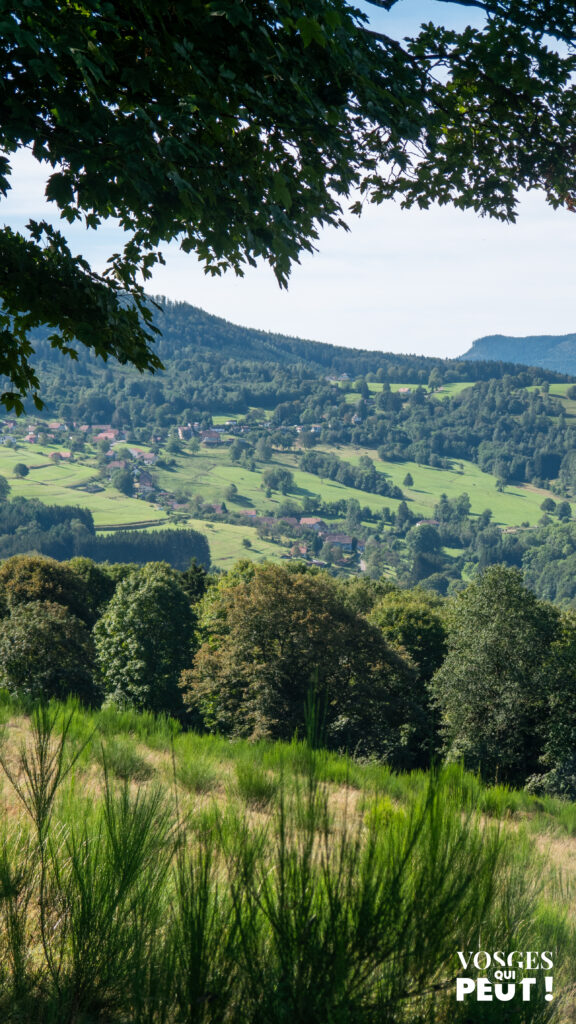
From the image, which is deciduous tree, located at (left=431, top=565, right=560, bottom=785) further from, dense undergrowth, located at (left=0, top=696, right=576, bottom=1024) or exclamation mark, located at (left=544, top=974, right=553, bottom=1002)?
dense undergrowth, located at (left=0, top=696, right=576, bottom=1024)

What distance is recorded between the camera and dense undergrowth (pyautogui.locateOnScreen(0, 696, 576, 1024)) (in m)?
1.92

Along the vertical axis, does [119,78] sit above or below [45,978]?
above

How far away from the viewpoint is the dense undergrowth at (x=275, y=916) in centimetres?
192

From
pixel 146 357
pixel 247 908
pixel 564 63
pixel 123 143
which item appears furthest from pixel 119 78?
pixel 247 908

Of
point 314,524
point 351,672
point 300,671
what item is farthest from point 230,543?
point 300,671

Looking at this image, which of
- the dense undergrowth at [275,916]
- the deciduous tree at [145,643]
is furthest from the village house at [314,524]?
the dense undergrowth at [275,916]

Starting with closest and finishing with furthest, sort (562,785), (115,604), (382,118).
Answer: (382,118) → (562,785) → (115,604)

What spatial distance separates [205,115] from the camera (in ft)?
12.7

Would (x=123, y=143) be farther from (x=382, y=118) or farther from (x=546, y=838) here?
(x=546, y=838)

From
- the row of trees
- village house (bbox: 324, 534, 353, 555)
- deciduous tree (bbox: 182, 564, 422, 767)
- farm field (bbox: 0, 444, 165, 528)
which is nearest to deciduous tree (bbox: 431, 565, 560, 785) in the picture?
→ the row of trees

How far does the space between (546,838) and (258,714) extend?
2196 centimetres

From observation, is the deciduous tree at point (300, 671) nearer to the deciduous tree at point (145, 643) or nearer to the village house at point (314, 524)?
the deciduous tree at point (145, 643)

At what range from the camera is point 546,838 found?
6867 mm

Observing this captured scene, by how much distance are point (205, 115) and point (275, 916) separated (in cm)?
385
